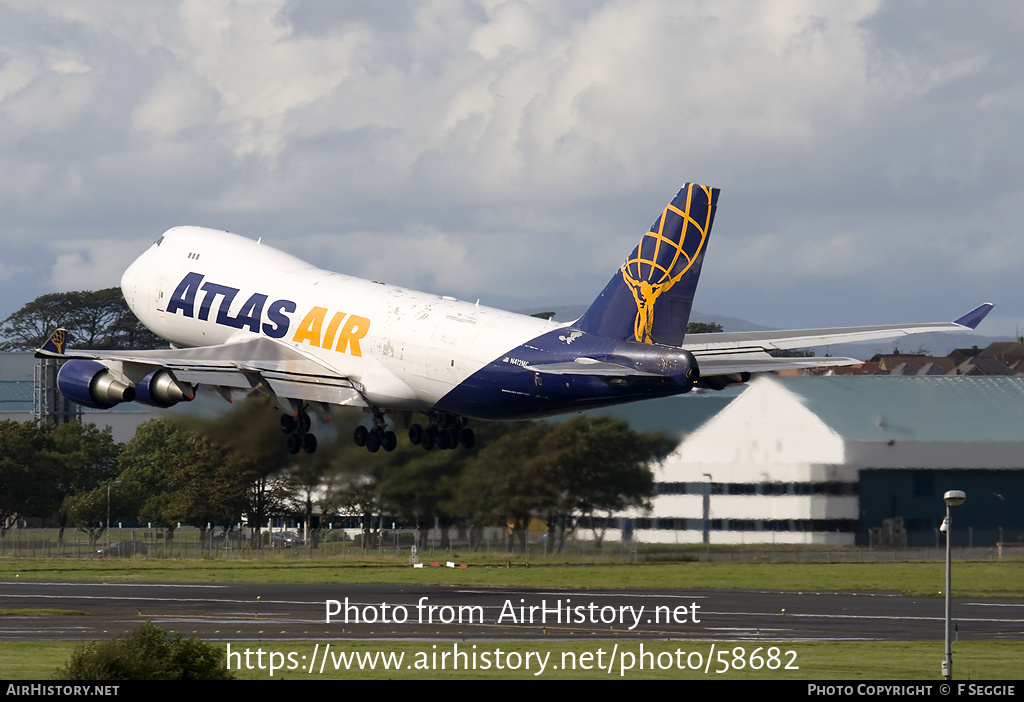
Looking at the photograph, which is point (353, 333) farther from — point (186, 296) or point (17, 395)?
point (17, 395)

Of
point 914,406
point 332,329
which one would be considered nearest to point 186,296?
point 332,329

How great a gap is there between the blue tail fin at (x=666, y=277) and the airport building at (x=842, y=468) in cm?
2318

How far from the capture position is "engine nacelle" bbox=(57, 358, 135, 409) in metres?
54.9

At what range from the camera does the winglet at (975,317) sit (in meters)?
46.2

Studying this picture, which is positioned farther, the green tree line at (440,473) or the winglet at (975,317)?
the green tree line at (440,473)

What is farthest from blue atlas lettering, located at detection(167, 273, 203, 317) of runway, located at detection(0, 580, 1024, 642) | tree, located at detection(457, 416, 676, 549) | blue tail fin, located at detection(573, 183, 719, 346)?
blue tail fin, located at detection(573, 183, 719, 346)

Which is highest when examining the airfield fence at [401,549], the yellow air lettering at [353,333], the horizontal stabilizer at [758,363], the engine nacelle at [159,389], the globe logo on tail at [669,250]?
the globe logo on tail at [669,250]

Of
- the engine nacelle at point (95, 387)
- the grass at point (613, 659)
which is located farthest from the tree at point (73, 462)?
the grass at point (613, 659)

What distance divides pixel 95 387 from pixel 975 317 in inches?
1152

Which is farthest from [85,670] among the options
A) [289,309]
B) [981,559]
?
[981,559]

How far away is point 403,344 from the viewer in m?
52.5

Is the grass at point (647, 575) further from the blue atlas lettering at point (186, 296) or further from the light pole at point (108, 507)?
the blue atlas lettering at point (186, 296)

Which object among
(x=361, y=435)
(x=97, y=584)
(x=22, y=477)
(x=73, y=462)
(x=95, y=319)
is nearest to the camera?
(x=361, y=435)

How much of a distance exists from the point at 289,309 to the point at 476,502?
1297 centimetres
